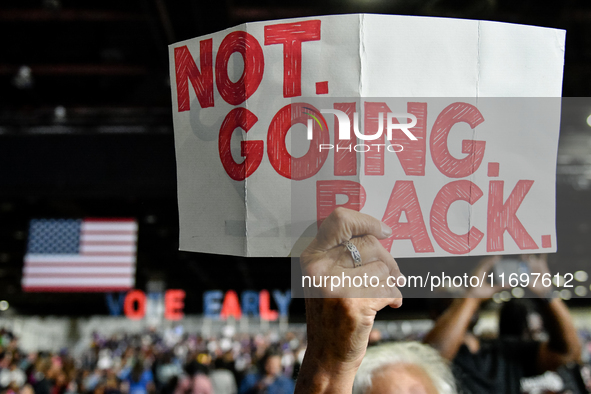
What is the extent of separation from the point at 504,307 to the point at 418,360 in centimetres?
128

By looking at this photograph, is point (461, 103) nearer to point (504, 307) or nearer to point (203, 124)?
point (203, 124)

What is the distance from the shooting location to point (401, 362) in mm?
1075

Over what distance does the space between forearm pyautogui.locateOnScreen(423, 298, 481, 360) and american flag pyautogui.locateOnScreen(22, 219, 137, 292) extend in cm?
512

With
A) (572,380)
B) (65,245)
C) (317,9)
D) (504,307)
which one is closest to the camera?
(572,380)

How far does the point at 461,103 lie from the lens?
3.34ft

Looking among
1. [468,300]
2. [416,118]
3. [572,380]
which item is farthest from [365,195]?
[572,380]

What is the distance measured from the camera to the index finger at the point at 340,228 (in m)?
0.86

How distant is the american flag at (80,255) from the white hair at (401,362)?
5402 mm

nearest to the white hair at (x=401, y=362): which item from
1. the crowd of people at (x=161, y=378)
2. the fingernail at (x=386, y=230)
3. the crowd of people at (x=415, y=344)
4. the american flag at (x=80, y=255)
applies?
the crowd of people at (x=415, y=344)

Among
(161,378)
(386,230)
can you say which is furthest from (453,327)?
(161,378)

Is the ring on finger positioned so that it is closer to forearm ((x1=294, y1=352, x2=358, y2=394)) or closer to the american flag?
forearm ((x1=294, y1=352, x2=358, y2=394))

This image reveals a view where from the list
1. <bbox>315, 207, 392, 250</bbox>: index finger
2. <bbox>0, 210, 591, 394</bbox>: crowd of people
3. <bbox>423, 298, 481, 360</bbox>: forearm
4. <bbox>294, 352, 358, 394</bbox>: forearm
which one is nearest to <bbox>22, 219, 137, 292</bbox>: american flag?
<bbox>0, 210, 591, 394</bbox>: crowd of people

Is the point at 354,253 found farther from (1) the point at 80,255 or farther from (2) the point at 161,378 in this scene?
(2) the point at 161,378

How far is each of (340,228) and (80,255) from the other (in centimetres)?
602
